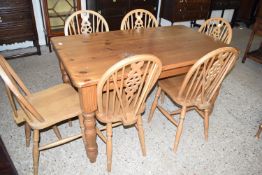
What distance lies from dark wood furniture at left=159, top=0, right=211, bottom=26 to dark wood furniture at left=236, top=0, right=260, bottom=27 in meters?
1.51

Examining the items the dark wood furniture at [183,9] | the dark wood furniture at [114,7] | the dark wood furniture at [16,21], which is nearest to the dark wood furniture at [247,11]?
the dark wood furniture at [183,9]

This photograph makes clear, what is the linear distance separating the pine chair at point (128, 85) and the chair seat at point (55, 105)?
0.68ft

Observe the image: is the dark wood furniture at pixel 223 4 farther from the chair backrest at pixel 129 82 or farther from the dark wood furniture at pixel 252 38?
the chair backrest at pixel 129 82

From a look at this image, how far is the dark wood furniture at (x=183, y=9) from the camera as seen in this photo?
3.85m

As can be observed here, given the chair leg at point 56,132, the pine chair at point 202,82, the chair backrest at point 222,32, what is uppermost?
the chair backrest at point 222,32

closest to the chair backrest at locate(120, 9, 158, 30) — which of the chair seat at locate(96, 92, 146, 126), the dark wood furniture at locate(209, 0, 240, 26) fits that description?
the chair seat at locate(96, 92, 146, 126)

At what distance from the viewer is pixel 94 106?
4.66 feet

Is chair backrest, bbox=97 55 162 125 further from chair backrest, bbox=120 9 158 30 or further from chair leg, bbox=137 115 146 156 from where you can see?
chair backrest, bbox=120 9 158 30

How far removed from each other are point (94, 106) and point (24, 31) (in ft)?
7.09

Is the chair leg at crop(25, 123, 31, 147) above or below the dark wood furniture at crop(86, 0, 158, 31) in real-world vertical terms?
below

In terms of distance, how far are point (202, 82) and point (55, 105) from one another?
3.50 feet

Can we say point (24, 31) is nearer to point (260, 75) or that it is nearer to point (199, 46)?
point (199, 46)

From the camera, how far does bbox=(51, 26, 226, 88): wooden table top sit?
1.43 m

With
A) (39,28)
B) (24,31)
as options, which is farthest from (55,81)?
(39,28)
